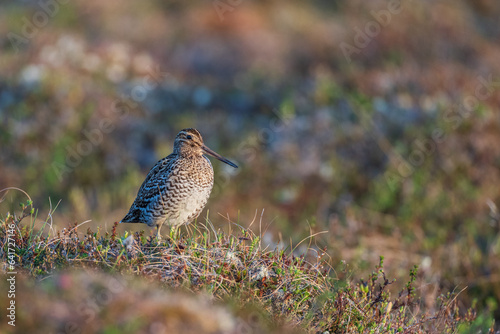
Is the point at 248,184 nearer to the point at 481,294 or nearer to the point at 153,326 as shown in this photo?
the point at 481,294

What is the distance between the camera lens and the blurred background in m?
10.3

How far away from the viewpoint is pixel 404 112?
12.5 m

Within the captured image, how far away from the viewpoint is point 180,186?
6.52 meters

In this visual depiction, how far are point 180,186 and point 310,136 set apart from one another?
19.0ft

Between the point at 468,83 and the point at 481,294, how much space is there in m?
5.48

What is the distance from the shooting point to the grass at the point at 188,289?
4.14 meters

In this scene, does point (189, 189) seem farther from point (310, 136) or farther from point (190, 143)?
point (310, 136)

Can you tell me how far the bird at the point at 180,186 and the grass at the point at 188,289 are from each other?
0.90m

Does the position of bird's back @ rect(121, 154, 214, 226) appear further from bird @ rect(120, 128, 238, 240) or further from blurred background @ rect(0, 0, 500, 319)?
blurred background @ rect(0, 0, 500, 319)

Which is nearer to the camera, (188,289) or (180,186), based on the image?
(188,289)

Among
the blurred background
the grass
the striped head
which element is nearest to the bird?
the striped head

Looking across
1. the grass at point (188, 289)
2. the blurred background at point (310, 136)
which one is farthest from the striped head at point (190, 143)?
the blurred background at point (310, 136)

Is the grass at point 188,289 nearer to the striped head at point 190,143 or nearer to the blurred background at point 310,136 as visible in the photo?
the striped head at point 190,143

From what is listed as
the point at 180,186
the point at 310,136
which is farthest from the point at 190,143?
the point at 310,136
